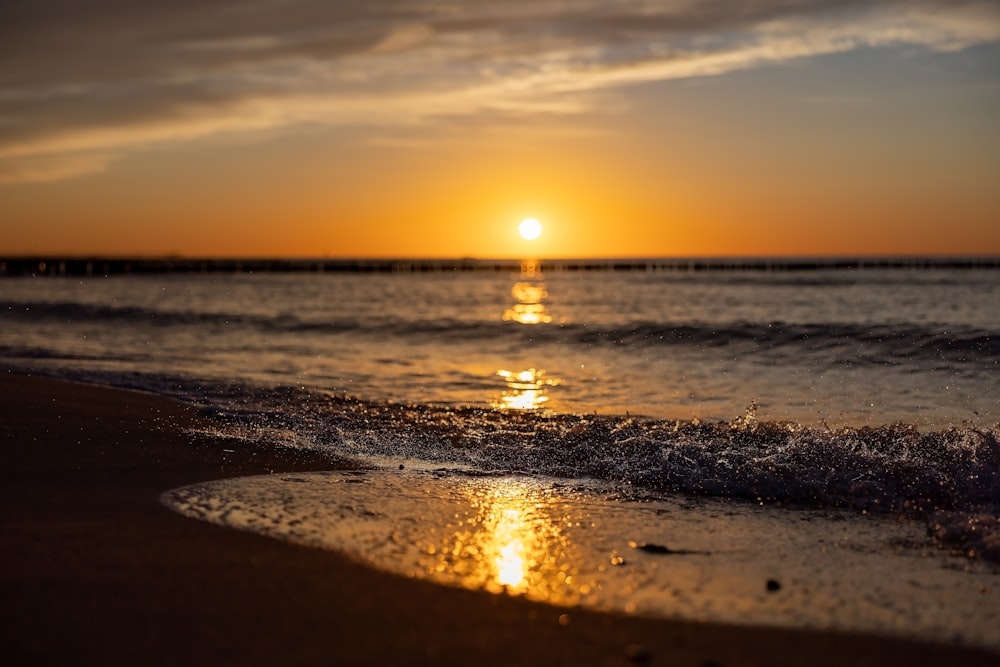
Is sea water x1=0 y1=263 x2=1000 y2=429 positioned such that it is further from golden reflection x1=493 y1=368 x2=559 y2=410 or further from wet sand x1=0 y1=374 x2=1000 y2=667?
wet sand x1=0 y1=374 x2=1000 y2=667

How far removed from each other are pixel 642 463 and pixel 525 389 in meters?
6.39

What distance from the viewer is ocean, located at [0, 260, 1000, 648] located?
15.8ft

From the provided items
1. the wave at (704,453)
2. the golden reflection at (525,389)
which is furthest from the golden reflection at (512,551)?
the golden reflection at (525,389)

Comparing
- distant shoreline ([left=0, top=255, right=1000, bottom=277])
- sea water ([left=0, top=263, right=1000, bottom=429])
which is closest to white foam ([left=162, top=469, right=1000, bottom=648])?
sea water ([left=0, top=263, right=1000, bottom=429])

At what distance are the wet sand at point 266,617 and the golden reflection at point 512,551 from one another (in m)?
0.22

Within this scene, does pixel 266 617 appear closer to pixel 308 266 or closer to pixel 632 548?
pixel 632 548

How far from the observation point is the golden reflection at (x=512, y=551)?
4.67 m

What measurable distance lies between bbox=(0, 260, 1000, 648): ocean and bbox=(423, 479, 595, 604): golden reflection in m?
0.02

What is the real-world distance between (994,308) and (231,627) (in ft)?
113

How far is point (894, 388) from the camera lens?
14039mm

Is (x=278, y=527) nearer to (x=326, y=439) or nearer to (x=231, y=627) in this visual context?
(x=231, y=627)

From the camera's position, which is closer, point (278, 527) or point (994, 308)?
point (278, 527)

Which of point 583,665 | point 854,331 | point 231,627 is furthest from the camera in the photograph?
point 854,331

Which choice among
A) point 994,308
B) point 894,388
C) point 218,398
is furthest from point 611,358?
point 994,308
